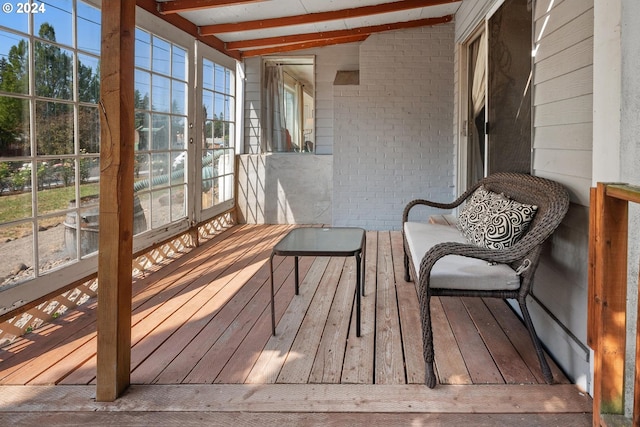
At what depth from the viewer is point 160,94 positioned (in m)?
4.54

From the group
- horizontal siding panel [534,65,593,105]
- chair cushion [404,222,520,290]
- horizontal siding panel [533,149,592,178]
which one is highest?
horizontal siding panel [534,65,593,105]

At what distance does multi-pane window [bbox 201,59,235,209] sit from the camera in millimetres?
5699

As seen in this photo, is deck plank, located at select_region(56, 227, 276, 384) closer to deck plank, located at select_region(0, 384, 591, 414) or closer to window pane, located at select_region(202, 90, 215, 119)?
deck plank, located at select_region(0, 384, 591, 414)

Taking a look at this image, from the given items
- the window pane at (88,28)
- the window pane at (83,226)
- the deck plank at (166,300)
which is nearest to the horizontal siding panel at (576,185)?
the deck plank at (166,300)

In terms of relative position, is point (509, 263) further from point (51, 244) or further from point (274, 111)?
point (274, 111)

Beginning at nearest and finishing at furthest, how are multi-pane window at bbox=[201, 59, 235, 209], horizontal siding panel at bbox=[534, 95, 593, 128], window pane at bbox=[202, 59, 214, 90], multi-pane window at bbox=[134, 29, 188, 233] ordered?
horizontal siding panel at bbox=[534, 95, 593, 128], multi-pane window at bbox=[134, 29, 188, 233], window pane at bbox=[202, 59, 214, 90], multi-pane window at bbox=[201, 59, 235, 209]

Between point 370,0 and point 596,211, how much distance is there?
408 cm

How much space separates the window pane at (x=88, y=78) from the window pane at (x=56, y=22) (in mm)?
174

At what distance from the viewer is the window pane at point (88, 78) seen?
10.8 feet

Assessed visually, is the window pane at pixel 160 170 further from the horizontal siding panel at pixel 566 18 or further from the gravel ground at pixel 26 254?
the horizontal siding panel at pixel 566 18

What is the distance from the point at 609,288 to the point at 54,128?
2989 millimetres

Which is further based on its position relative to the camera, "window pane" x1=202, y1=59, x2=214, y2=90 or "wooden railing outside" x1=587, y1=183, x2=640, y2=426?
"window pane" x1=202, y1=59, x2=214, y2=90

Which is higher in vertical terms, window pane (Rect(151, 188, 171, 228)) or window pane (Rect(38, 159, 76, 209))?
window pane (Rect(38, 159, 76, 209))

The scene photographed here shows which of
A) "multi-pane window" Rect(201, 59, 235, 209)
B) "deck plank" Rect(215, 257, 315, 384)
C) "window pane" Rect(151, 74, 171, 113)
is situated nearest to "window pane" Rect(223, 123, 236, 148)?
"multi-pane window" Rect(201, 59, 235, 209)
